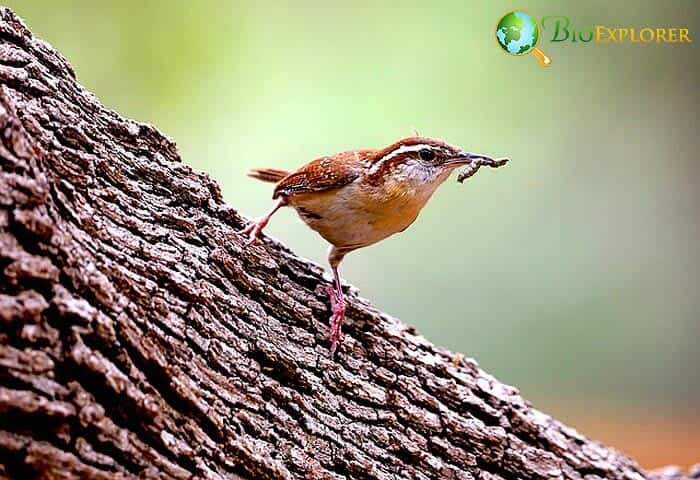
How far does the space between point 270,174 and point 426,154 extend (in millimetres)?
738

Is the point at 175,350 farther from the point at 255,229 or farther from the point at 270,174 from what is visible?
the point at 270,174

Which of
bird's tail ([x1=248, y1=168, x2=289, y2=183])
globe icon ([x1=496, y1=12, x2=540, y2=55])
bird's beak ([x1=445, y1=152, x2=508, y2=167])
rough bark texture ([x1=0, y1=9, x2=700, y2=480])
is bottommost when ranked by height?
rough bark texture ([x1=0, y1=9, x2=700, y2=480])

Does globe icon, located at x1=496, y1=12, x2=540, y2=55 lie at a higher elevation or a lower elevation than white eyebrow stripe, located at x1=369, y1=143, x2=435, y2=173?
higher

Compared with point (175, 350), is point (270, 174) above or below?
above

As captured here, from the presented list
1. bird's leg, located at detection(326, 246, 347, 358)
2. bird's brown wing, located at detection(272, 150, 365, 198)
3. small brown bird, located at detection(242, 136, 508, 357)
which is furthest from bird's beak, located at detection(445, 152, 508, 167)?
bird's leg, located at detection(326, 246, 347, 358)

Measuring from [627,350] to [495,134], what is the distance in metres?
1.77

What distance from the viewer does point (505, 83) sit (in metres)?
3.91

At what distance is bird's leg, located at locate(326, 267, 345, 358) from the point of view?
2.20 meters

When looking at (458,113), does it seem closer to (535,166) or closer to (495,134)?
(495,134)

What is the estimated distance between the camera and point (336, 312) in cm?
226

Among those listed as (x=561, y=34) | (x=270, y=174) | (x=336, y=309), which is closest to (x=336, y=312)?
(x=336, y=309)

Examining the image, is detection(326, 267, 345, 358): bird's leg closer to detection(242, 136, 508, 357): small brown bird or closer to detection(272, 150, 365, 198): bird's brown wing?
detection(242, 136, 508, 357): small brown bird

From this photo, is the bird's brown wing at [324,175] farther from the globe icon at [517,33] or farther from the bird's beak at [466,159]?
the globe icon at [517,33]

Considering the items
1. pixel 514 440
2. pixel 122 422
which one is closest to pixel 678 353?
pixel 514 440
